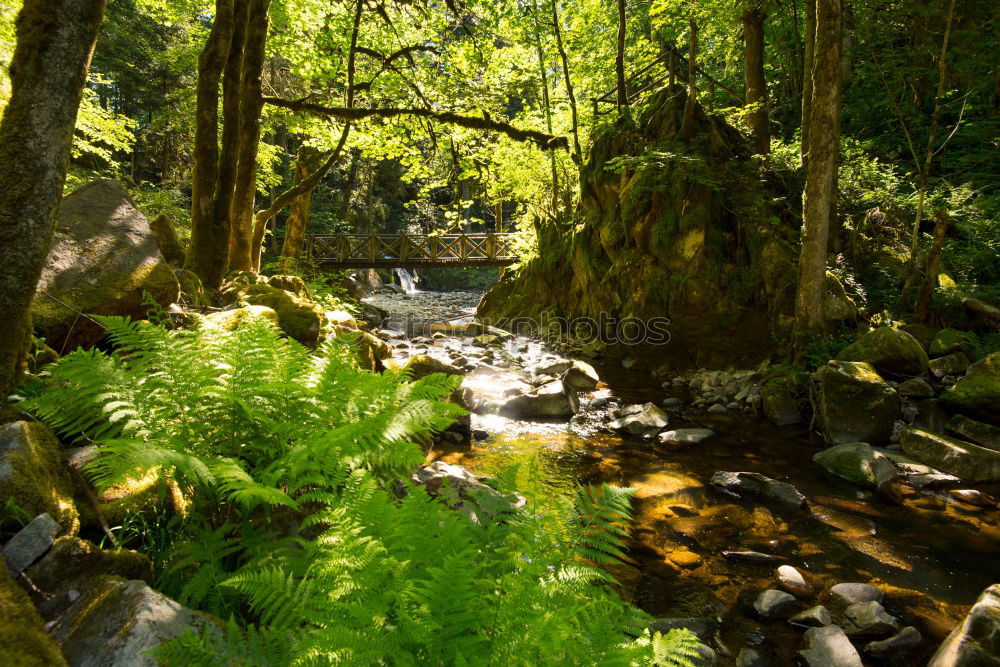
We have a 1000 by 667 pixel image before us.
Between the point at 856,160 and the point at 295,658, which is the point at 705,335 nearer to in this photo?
the point at 856,160

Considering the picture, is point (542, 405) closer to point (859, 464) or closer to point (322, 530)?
point (859, 464)

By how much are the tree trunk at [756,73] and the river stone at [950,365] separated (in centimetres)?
576

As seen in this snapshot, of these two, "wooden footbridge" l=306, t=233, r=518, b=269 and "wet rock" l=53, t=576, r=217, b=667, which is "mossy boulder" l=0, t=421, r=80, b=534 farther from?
"wooden footbridge" l=306, t=233, r=518, b=269

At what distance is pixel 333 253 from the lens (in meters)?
16.9

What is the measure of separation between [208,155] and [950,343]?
9834mm

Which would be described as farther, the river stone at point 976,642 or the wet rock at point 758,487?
the wet rock at point 758,487

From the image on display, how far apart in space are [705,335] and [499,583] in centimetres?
826

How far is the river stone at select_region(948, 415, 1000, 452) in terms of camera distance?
5.02 m

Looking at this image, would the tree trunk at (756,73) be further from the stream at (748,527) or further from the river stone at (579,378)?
the stream at (748,527)

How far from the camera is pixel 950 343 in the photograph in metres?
6.49

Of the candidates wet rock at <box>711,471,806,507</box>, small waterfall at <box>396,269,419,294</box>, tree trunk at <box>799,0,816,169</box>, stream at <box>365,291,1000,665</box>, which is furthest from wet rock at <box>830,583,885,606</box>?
small waterfall at <box>396,269,419,294</box>

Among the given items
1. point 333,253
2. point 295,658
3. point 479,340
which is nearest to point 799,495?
point 295,658

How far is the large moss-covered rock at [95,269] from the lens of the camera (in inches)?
116

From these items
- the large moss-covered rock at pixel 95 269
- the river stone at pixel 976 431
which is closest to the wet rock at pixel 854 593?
the river stone at pixel 976 431
